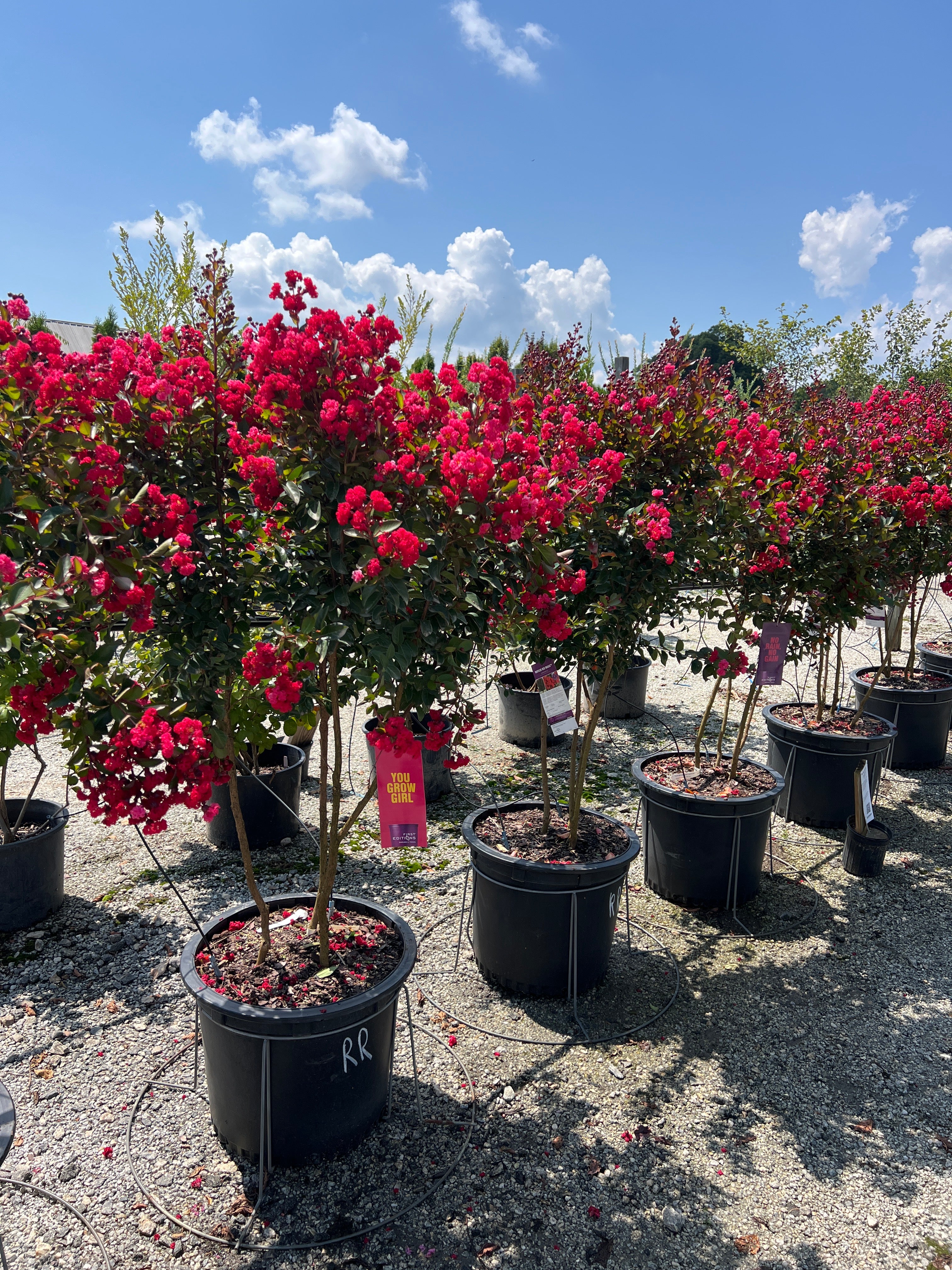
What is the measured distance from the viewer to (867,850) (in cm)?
377

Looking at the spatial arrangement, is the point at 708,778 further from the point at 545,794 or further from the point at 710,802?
the point at 545,794

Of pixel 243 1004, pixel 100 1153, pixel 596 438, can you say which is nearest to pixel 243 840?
pixel 243 1004

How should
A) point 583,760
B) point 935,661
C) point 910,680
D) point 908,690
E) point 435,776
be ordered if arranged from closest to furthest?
point 583,760, point 435,776, point 908,690, point 910,680, point 935,661

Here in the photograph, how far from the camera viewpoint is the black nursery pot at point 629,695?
→ 626 cm

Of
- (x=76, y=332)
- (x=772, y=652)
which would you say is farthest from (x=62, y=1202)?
(x=76, y=332)

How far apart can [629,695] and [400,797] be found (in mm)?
4488

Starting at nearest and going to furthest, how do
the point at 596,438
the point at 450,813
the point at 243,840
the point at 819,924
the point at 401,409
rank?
the point at 401,409 < the point at 243,840 < the point at 596,438 < the point at 819,924 < the point at 450,813

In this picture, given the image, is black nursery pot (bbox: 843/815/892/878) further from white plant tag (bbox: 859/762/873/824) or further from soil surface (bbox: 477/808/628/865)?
soil surface (bbox: 477/808/628/865)

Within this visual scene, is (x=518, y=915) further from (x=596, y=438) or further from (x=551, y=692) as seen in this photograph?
(x=596, y=438)

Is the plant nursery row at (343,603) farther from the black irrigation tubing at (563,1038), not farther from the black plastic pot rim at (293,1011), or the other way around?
the black irrigation tubing at (563,1038)

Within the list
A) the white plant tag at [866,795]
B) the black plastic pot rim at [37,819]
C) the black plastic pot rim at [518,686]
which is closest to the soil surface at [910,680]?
the white plant tag at [866,795]

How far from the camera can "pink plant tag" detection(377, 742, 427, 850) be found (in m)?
2.10

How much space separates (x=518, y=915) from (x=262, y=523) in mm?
1691

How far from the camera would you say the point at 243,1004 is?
1.96 metres
